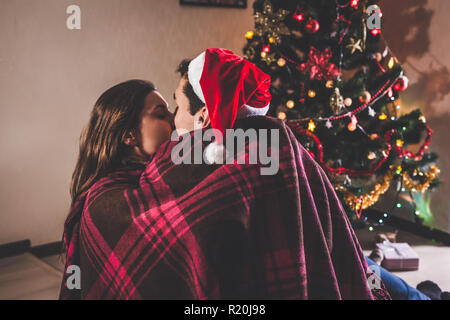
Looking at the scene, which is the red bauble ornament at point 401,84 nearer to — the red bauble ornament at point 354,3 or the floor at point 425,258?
the red bauble ornament at point 354,3

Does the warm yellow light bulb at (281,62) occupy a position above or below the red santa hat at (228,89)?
above

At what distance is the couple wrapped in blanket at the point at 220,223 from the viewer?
72cm

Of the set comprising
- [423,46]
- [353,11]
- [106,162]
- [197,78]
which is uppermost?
[353,11]

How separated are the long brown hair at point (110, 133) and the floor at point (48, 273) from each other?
47.9 inches

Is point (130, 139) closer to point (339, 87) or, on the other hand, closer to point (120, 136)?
point (120, 136)

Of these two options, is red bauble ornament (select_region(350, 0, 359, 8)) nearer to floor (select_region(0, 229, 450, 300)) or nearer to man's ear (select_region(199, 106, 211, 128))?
floor (select_region(0, 229, 450, 300))

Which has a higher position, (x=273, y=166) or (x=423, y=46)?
(x=423, y=46)

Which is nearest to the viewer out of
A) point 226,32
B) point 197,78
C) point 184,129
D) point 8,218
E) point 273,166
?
point 273,166

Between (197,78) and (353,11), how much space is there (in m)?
1.88

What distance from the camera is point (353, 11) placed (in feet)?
7.77

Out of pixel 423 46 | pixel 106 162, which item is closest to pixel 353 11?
pixel 423 46

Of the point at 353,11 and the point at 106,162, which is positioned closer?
the point at 106,162

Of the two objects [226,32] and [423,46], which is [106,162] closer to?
[226,32]

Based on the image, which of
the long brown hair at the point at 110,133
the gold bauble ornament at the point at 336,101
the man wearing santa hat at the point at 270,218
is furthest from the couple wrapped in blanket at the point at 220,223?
the gold bauble ornament at the point at 336,101
